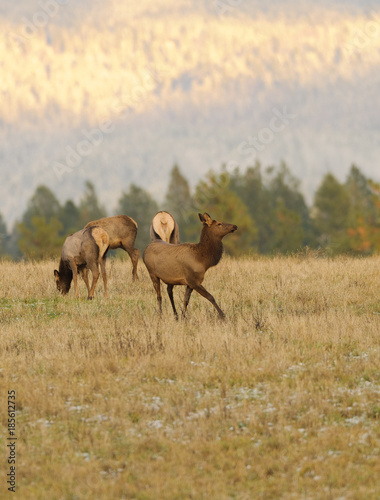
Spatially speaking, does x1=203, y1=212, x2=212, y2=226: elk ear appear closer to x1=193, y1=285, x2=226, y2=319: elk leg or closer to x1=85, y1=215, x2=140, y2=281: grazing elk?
x1=193, y1=285, x2=226, y2=319: elk leg

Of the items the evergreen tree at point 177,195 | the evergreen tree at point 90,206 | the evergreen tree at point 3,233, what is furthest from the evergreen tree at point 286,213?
the evergreen tree at point 3,233

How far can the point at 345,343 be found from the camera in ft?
29.6

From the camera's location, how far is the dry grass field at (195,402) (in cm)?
538

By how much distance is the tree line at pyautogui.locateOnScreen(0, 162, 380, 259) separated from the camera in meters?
49.6

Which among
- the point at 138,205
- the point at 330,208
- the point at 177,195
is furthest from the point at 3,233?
the point at 330,208

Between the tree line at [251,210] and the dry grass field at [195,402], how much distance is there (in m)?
35.4

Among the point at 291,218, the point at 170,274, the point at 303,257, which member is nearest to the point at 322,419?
the point at 170,274

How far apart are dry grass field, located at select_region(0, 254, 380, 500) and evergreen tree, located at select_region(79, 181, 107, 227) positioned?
181 feet

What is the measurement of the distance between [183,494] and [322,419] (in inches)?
74.9

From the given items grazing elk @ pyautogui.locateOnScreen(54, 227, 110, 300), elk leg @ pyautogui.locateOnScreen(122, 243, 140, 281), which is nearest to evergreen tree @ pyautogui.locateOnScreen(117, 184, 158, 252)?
elk leg @ pyautogui.locateOnScreen(122, 243, 140, 281)

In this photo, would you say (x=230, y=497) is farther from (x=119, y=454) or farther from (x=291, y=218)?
(x=291, y=218)

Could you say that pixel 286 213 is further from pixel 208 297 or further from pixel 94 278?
pixel 208 297

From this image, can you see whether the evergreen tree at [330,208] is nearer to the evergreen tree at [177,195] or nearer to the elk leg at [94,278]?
the evergreen tree at [177,195]

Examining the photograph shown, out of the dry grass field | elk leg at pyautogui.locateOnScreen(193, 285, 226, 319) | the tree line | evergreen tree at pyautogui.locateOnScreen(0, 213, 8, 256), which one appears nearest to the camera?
the dry grass field
